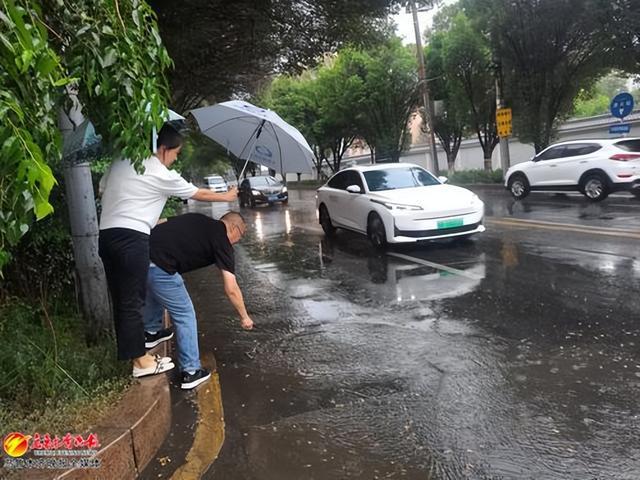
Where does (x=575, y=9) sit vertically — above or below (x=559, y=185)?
above

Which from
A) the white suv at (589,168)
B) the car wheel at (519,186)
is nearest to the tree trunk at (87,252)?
the white suv at (589,168)

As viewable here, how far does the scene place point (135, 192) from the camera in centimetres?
358

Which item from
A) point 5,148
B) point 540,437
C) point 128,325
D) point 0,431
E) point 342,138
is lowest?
point 540,437

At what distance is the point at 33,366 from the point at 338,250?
23.1 feet

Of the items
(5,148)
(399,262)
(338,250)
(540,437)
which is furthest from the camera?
(338,250)

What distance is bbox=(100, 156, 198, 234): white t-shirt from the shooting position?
3566 mm

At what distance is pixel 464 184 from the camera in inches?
937

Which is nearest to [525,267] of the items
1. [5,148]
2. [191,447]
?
[191,447]

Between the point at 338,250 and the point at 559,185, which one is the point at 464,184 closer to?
the point at 559,185

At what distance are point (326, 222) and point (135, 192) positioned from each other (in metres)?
8.71

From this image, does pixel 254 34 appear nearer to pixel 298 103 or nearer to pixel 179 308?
pixel 179 308

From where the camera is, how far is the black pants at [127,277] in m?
3.53

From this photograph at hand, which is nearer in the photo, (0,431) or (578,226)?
(0,431)

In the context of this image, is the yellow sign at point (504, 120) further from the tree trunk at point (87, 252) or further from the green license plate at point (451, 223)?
the tree trunk at point (87, 252)
